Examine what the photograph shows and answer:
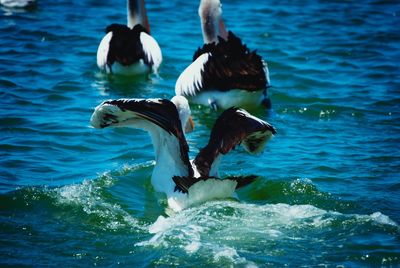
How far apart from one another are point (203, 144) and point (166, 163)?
177cm

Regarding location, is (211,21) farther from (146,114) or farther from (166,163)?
(146,114)

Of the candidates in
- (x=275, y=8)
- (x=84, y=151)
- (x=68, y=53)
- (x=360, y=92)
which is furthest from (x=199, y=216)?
(x=275, y=8)

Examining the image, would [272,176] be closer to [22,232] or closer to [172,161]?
[172,161]

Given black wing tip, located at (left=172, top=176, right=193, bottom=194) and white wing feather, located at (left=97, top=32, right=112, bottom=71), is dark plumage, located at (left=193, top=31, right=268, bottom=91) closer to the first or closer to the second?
white wing feather, located at (left=97, top=32, right=112, bottom=71)

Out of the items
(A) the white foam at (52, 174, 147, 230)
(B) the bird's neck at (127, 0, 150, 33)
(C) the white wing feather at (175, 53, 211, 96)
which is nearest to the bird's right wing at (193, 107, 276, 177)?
(A) the white foam at (52, 174, 147, 230)

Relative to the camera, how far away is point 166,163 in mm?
6695

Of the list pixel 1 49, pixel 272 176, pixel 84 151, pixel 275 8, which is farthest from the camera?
pixel 275 8

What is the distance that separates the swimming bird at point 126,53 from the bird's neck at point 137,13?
2.45 ft

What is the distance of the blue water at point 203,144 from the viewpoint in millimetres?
5684

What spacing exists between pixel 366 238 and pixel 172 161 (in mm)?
1752

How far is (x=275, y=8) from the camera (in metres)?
14.3

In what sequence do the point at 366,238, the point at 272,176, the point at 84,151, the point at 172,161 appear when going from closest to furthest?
the point at 366,238 < the point at 172,161 < the point at 272,176 < the point at 84,151

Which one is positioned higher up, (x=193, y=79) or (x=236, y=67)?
(x=236, y=67)

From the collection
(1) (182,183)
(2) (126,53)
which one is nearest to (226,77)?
(2) (126,53)
